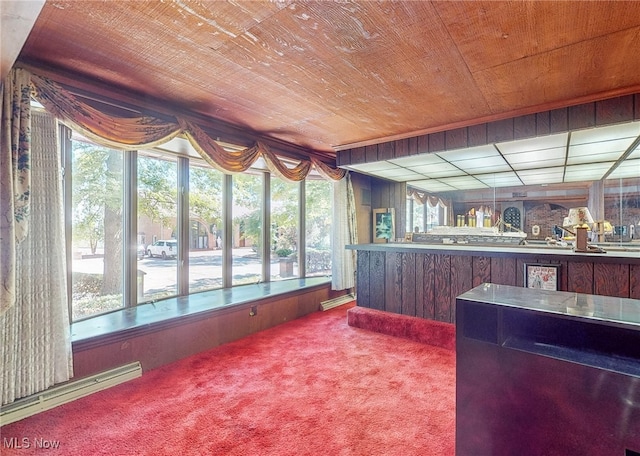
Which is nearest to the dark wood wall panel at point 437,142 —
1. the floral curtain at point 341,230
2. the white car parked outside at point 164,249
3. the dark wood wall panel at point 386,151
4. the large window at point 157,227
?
the dark wood wall panel at point 386,151

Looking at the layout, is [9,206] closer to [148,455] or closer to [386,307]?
[148,455]

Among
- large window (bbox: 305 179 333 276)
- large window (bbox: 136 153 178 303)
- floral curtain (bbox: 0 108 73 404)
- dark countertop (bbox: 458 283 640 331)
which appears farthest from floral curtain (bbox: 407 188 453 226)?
floral curtain (bbox: 0 108 73 404)

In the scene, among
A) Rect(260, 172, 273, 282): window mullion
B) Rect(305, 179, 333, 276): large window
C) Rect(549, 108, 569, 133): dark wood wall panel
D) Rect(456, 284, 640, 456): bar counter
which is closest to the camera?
Rect(456, 284, 640, 456): bar counter

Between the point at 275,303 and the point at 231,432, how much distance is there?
2051 mm

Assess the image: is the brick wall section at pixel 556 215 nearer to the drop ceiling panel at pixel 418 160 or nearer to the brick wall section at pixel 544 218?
the brick wall section at pixel 544 218

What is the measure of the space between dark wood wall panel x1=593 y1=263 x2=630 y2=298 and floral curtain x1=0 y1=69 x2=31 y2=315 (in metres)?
4.30

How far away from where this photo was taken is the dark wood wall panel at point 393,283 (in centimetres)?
363

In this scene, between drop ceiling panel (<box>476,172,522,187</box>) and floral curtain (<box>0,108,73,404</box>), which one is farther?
drop ceiling panel (<box>476,172,522,187</box>)

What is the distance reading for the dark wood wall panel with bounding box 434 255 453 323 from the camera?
3289 millimetres

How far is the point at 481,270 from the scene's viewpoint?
3098 mm

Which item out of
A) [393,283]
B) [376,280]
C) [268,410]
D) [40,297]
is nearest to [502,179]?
[393,283]

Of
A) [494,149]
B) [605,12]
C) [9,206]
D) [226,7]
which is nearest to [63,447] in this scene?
[9,206]

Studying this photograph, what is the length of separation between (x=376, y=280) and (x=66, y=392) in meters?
3.07

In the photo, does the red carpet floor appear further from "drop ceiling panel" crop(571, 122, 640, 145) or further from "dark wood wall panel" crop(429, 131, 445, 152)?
"drop ceiling panel" crop(571, 122, 640, 145)
